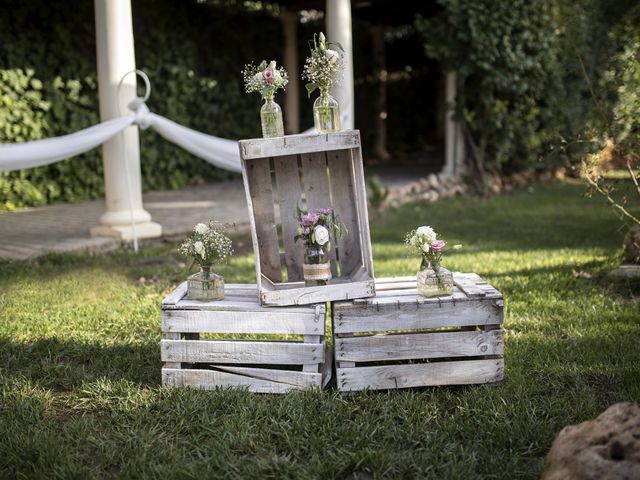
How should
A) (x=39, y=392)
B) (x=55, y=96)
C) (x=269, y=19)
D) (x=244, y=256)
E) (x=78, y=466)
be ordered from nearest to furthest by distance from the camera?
(x=78, y=466), (x=39, y=392), (x=244, y=256), (x=55, y=96), (x=269, y=19)

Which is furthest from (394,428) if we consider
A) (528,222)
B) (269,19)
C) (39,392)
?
(269,19)

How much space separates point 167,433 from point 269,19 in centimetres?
1046

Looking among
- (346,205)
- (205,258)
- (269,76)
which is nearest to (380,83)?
(346,205)

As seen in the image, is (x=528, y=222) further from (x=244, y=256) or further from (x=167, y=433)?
(x=167, y=433)

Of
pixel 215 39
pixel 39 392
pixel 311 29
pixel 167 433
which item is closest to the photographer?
pixel 167 433

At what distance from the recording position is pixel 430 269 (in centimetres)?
323

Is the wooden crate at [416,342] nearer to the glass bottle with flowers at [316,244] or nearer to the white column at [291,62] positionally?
the glass bottle with flowers at [316,244]

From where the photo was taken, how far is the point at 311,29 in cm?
1355

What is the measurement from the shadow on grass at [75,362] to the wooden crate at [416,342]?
A: 0.90 metres

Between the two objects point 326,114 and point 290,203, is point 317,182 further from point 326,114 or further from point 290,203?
point 326,114

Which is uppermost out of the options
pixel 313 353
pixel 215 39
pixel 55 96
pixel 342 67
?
pixel 215 39

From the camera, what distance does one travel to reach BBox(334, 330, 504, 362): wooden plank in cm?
313

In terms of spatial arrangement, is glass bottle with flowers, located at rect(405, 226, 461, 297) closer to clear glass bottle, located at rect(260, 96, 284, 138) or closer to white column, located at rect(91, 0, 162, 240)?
clear glass bottle, located at rect(260, 96, 284, 138)

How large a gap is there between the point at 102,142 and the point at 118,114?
0.46m
